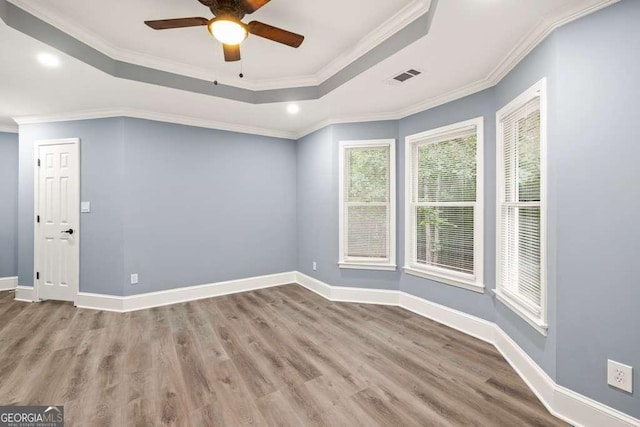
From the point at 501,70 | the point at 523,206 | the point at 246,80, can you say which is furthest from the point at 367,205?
the point at 246,80

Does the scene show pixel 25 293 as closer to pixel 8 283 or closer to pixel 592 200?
pixel 8 283

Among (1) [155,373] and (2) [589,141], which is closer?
(2) [589,141]

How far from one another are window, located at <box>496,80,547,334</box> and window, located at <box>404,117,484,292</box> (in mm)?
272

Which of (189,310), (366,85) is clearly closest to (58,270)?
(189,310)

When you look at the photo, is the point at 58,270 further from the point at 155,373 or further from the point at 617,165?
the point at 617,165

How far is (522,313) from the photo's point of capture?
2189 mm

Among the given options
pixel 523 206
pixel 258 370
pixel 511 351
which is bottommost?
pixel 258 370

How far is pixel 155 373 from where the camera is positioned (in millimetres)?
2254

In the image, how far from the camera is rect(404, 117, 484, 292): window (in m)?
2.95

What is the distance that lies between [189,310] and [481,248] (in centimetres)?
358

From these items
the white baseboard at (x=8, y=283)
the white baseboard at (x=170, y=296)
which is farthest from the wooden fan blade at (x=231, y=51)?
the white baseboard at (x=8, y=283)

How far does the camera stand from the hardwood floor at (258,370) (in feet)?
5.98

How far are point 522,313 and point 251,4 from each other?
2959mm

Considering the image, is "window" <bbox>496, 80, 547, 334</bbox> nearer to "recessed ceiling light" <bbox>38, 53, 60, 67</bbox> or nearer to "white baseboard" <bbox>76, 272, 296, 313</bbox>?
"white baseboard" <bbox>76, 272, 296, 313</bbox>
